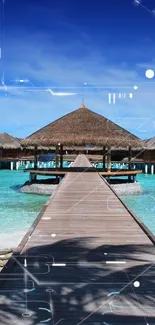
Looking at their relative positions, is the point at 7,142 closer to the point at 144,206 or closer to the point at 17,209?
the point at 17,209

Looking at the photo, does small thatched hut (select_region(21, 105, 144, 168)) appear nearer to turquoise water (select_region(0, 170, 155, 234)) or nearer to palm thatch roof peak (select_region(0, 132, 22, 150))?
turquoise water (select_region(0, 170, 155, 234))

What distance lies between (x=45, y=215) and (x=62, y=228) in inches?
37.1

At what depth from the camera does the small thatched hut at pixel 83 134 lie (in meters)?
15.2

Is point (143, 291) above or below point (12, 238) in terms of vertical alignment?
above

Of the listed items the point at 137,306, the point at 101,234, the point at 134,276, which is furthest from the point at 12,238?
the point at 137,306

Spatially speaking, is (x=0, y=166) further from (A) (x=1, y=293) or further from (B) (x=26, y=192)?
(A) (x=1, y=293)

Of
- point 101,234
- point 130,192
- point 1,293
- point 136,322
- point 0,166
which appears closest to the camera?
point 136,322

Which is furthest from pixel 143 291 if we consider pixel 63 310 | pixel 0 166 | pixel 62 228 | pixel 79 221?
pixel 0 166

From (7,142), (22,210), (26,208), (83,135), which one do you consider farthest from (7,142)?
(22,210)

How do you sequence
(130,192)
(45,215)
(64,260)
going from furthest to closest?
(130,192)
(45,215)
(64,260)

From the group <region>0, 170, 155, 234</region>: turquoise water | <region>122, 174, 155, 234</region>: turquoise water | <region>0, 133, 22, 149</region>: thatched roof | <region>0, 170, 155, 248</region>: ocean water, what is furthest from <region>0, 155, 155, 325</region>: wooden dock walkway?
<region>0, 133, 22, 149</region>: thatched roof

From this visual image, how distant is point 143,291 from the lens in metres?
2.66

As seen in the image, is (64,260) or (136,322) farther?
(64,260)

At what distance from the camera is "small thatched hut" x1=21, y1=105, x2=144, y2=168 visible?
49.8ft
